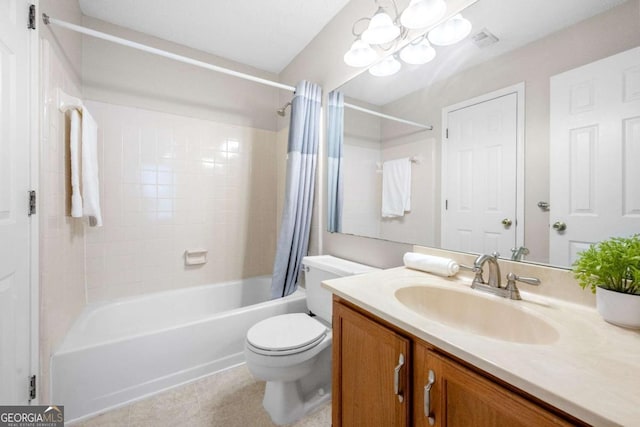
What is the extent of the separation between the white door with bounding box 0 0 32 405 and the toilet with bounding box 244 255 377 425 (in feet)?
2.87

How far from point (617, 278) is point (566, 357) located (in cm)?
32

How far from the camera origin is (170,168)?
7.06 ft

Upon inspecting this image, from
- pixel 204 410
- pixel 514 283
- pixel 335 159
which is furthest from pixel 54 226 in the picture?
pixel 514 283

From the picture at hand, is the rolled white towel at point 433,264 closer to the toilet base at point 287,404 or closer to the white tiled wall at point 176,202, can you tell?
the toilet base at point 287,404

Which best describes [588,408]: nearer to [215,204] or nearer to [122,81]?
[215,204]

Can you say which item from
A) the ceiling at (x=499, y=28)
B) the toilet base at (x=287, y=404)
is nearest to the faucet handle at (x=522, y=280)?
the ceiling at (x=499, y=28)

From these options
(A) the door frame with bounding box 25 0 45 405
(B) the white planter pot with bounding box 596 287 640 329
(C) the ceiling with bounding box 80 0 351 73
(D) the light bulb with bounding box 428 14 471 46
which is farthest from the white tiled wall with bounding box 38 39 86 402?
(B) the white planter pot with bounding box 596 287 640 329

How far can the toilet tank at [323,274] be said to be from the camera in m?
1.51

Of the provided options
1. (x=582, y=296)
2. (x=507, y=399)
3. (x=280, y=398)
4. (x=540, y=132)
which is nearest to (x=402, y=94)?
(x=540, y=132)

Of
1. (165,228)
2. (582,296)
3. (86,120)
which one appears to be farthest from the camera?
(165,228)

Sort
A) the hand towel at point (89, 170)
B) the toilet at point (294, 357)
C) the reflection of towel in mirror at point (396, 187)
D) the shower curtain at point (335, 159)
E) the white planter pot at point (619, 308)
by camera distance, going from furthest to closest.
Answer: the shower curtain at point (335, 159) < the hand towel at point (89, 170) < the reflection of towel in mirror at point (396, 187) < the toilet at point (294, 357) < the white planter pot at point (619, 308)

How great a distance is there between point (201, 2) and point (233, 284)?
2.19 m

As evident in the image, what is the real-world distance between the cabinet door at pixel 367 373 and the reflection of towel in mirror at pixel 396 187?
717mm

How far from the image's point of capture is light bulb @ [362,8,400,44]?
129 cm
